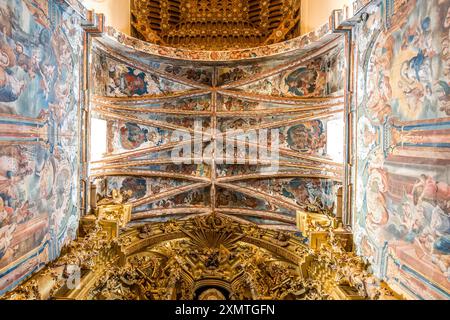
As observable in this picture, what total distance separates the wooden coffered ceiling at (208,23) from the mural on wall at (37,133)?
393cm

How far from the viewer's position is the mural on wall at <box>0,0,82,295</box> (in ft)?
15.3

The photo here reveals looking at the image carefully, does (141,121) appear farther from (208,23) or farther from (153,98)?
(208,23)

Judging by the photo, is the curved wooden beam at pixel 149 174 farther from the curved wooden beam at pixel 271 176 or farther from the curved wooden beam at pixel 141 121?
the curved wooden beam at pixel 141 121

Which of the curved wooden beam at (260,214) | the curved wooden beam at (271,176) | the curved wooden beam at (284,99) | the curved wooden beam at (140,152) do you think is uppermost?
the curved wooden beam at (284,99)

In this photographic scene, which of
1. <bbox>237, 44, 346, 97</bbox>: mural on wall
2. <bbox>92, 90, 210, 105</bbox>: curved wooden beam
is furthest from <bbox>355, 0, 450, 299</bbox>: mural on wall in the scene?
<bbox>92, 90, 210, 105</bbox>: curved wooden beam

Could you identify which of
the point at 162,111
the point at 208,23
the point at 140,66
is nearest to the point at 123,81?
the point at 140,66

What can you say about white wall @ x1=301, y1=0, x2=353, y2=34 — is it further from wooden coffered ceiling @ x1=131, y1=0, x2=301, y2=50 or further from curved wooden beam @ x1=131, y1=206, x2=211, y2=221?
curved wooden beam @ x1=131, y1=206, x2=211, y2=221

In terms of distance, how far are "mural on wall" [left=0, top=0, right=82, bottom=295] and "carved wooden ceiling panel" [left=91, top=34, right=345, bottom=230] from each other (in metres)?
1.48

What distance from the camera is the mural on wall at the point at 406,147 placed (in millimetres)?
4156

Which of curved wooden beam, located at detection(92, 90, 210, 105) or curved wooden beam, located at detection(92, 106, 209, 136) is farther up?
curved wooden beam, located at detection(92, 90, 210, 105)

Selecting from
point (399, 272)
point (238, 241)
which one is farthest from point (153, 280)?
point (399, 272)

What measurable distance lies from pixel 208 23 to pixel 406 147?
845 centimetres

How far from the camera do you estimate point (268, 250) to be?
8547 millimetres

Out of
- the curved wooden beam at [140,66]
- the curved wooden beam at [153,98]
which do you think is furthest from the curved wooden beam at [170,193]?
the curved wooden beam at [140,66]
